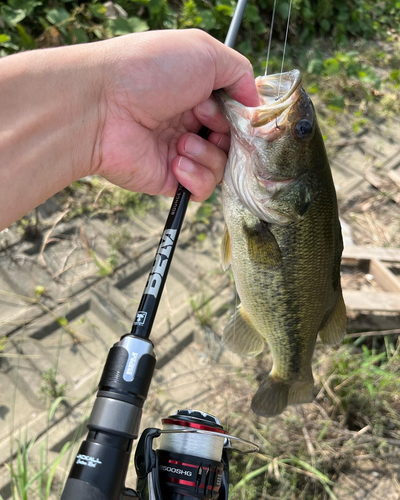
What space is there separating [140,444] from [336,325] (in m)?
1.08

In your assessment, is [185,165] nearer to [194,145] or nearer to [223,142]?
[194,145]

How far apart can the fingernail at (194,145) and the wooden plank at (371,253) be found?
1.94m

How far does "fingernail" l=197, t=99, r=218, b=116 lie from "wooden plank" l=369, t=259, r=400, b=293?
2.10 meters

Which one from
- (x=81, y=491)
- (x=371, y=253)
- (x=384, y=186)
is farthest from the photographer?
(x=384, y=186)

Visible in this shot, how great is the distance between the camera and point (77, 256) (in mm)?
2869

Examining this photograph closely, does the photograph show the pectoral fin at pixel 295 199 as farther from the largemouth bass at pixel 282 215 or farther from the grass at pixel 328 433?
the grass at pixel 328 433

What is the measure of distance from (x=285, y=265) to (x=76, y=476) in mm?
1037

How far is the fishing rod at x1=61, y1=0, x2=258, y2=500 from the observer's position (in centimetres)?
96

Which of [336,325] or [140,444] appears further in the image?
[336,325]

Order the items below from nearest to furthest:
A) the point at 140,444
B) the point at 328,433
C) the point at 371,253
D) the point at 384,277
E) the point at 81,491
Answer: the point at 81,491 < the point at 140,444 < the point at 328,433 < the point at 384,277 < the point at 371,253

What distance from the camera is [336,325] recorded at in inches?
72.2

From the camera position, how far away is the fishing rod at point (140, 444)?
957mm

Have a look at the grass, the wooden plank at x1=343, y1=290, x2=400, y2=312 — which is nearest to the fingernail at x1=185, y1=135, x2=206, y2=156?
the grass

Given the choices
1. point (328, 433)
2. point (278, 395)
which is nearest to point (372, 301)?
point (328, 433)
